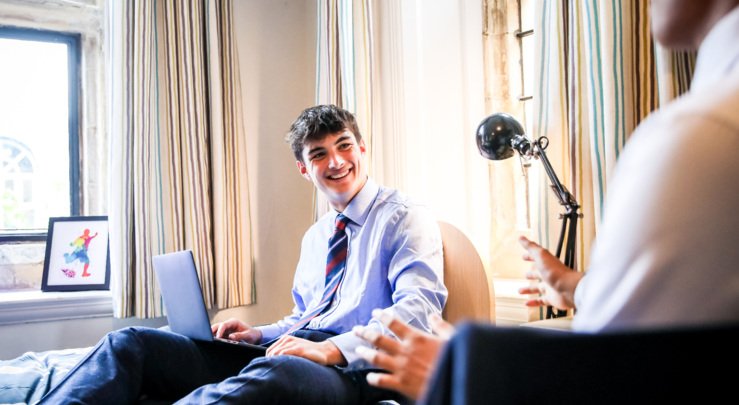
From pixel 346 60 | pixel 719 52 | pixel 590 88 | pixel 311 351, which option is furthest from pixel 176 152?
pixel 719 52

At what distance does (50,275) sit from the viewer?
2.61 metres

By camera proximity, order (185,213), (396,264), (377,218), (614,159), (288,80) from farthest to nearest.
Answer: (288,80) → (185,213) → (377,218) → (396,264) → (614,159)

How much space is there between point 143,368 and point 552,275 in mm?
1166

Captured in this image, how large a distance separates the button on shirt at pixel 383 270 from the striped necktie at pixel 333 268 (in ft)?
0.05

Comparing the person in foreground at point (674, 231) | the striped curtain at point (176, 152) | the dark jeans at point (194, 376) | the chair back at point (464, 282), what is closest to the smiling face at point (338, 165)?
the chair back at point (464, 282)

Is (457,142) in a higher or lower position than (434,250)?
higher

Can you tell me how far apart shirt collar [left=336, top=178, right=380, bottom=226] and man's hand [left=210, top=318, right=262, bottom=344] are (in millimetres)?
464

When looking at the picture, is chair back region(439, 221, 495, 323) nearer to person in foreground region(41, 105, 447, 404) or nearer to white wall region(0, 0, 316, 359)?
person in foreground region(41, 105, 447, 404)

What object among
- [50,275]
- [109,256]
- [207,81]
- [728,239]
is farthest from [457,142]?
[728,239]

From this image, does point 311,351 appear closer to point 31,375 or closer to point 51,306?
point 31,375

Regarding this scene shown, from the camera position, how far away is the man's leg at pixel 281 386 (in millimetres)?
1233

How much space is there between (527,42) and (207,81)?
4.49 feet

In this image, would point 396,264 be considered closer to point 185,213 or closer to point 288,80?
point 185,213

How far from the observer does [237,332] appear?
189 cm
